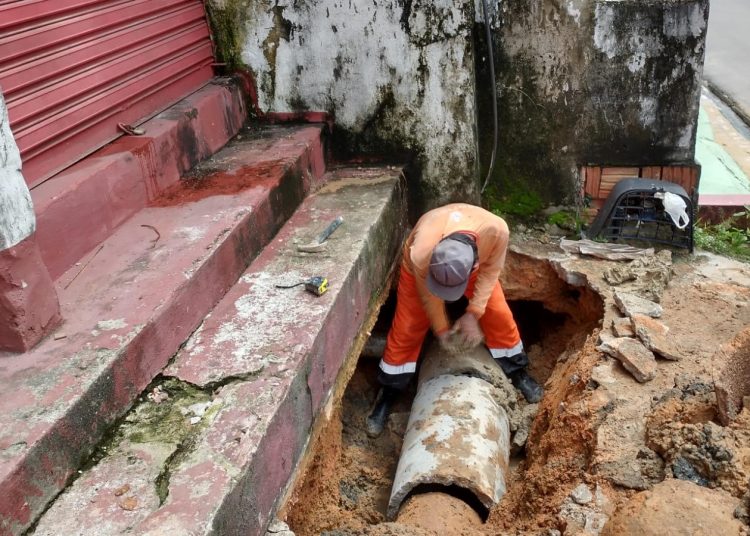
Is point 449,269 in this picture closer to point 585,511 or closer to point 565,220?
point 585,511

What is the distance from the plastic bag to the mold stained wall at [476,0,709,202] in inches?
18.4

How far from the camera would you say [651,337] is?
356cm

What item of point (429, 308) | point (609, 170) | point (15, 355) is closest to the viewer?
point (15, 355)

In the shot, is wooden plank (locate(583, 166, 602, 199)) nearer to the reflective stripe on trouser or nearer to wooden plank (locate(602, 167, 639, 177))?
wooden plank (locate(602, 167, 639, 177))

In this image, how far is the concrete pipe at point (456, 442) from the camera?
10.4ft

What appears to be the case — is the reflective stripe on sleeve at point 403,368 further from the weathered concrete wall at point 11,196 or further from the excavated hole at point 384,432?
Result: the weathered concrete wall at point 11,196

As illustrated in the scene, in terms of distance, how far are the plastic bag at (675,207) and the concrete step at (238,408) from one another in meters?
2.10

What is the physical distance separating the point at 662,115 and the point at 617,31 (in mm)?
687

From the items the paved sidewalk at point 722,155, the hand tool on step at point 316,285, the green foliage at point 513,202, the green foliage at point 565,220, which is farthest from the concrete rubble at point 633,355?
the paved sidewalk at point 722,155

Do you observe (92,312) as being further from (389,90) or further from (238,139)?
(389,90)

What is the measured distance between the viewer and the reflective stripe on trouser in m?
4.13

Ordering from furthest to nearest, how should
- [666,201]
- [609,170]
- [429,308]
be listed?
[609,170]
[666,201]
[429,308]

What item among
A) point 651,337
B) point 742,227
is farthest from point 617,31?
point 742,227

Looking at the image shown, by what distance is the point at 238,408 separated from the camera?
2.42 metres
